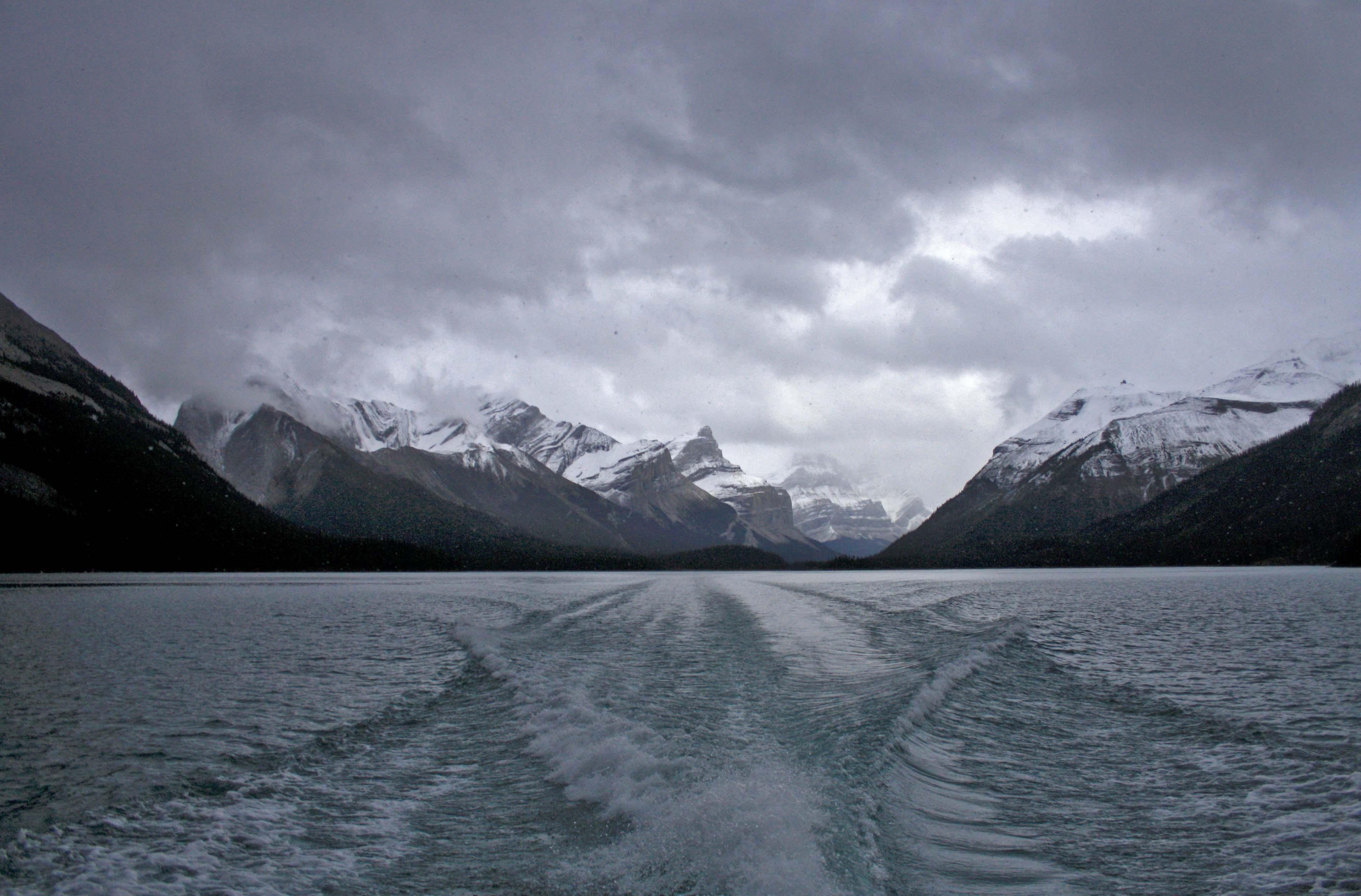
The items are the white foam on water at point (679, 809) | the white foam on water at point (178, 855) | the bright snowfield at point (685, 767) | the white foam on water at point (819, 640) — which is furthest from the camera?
the white foam on water at point (819, 640)

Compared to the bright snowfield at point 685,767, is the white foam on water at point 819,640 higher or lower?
lower

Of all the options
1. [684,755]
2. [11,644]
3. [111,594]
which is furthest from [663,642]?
[111,594]

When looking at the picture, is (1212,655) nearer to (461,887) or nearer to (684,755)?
(684,755)

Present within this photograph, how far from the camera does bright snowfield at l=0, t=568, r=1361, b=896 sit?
1069 centimetres

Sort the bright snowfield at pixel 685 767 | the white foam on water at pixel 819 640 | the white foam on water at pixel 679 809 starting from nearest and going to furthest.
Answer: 1. the white foam on water at pixel 679 809
2. the bright snowfield at pixel 685 767
3. the white foam on water at pixel 819 640

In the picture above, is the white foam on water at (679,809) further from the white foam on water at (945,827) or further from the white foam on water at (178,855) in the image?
the white foam on water at (178,855)

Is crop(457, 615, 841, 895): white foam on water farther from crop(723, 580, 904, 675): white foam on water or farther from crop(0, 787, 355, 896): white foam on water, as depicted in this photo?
crop(723, 580, 904, 675): white foam on water

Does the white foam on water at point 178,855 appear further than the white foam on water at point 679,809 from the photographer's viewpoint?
No

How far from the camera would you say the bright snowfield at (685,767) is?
421 inches

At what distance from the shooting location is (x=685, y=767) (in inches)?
603

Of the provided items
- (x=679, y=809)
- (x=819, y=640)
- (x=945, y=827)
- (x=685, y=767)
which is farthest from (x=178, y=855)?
(x=819, y=640)

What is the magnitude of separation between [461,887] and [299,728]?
35.9 feet

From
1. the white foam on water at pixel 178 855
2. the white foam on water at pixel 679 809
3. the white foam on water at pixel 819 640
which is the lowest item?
the white foam on water at pixel 819 640

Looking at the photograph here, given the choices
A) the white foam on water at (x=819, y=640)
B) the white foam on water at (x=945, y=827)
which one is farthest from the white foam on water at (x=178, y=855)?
the white foam on water at (x=819, y=640)
